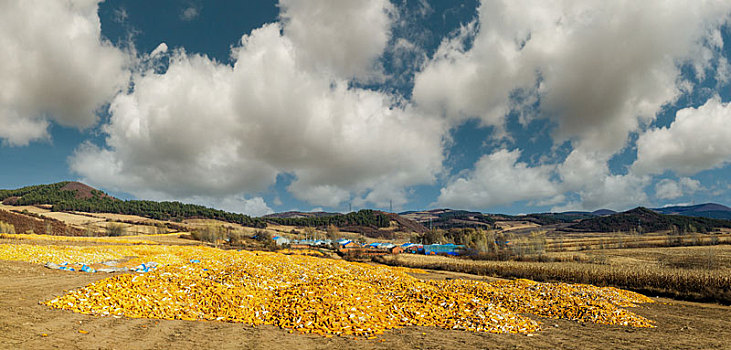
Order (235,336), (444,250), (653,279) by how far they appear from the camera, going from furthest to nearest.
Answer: (444,250)
(653,279)
(235,336)

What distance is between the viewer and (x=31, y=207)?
179 meters

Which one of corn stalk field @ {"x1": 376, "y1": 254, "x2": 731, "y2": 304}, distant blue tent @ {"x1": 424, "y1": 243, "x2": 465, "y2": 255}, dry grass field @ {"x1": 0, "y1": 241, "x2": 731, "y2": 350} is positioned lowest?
distant blue tent @ {"x1": 424, "y1": 243, "x2": 465, "y2": 255}

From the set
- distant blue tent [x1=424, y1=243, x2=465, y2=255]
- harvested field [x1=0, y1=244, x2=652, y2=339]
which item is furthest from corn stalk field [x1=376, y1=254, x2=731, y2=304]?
distant blue tent [x1=424, y1=243, x2=465, y2=255]

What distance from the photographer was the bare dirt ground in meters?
10.8

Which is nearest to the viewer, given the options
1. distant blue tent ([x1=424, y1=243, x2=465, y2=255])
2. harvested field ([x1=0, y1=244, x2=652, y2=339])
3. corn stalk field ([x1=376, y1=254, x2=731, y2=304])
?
harvested field ([x1=0, y1=244, x2=652, y2=339])

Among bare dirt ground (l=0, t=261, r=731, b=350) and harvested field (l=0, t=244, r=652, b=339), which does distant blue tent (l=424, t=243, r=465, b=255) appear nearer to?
harvested field (l=0, t=244, r=652, b=339)

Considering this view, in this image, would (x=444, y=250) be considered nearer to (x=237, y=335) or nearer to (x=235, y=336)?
(x=237, y=335)

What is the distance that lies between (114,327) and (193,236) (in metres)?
108

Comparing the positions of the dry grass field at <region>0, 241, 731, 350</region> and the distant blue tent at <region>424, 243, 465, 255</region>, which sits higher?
the dry grass field at <region>0, 241, 731, 350</region>

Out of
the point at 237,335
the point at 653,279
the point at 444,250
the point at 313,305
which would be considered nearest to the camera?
the point at 237,335

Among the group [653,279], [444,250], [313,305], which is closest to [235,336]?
[313,305]

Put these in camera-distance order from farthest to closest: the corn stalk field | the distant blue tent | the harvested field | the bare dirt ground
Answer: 1. the distant blue tent
2. the corn stalk field
3. the harvested field
4. the bare dirt ground

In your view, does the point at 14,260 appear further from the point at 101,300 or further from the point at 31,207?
the point at 31,207

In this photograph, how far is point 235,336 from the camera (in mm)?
12070
